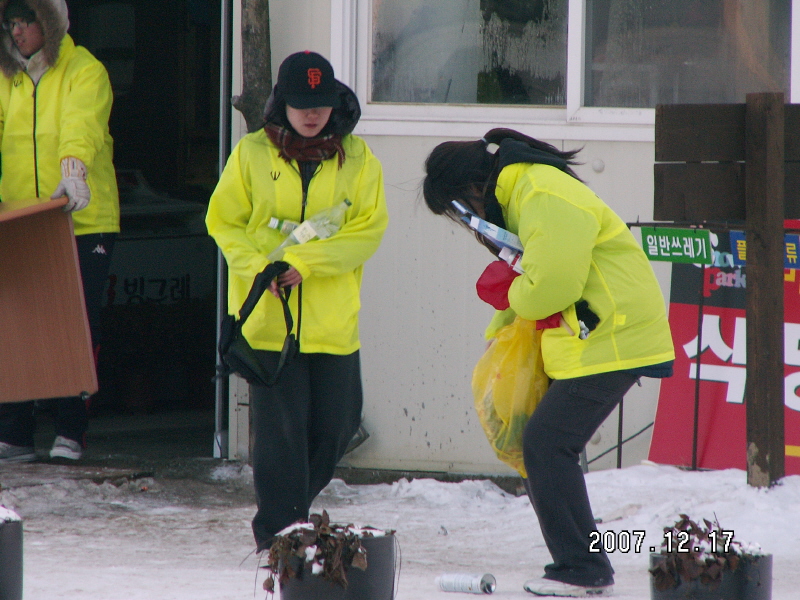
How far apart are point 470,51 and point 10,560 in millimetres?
3738

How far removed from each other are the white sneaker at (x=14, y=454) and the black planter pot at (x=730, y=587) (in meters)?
3.80

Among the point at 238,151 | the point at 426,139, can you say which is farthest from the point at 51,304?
the point at 426,139

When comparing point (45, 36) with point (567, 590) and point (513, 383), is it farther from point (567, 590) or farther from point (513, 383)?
point (567, 590)

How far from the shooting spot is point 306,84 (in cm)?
428

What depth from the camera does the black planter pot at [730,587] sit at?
3303 mm

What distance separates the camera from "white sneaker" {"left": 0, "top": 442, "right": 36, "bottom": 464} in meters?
6.03

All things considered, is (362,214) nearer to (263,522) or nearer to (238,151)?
(238,151)

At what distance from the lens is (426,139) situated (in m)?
6.02

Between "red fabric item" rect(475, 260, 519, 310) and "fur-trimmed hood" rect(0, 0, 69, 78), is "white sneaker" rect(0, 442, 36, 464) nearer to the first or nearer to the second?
"fur-trimmed hood" rect(0, 0, 69, 78)

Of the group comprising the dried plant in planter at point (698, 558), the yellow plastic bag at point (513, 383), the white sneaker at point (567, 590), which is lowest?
the white sneaker at point (567, 590)

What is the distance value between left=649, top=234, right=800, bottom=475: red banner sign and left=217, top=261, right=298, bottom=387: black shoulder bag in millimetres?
2248

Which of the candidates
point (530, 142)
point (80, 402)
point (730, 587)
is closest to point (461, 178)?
point (530, 142)

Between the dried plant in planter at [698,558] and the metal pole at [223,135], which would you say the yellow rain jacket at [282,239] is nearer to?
the dried plant in planter at [698,558]
